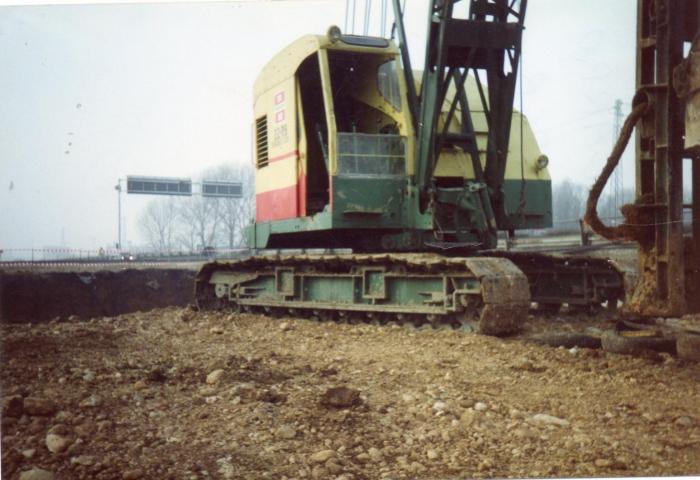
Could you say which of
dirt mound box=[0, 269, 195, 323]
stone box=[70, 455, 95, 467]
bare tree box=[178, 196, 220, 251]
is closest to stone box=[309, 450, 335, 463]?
stone box=[70, 455, 95, 467]

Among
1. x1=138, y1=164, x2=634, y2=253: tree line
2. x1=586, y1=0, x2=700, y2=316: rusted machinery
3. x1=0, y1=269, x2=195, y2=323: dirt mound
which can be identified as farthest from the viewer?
x1=0, y1=269, x2=195, y2=323: dirt mound

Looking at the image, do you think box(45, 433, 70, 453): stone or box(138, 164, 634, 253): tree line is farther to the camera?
box(138, 164, 634, 253): tree line

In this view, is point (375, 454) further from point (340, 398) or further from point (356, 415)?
point (340, 398)

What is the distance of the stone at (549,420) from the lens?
440cm

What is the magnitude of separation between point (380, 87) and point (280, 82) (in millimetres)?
1323

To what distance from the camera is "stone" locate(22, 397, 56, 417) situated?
4.66m

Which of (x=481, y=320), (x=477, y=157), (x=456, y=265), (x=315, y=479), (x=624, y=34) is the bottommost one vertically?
(x=315, y=479)

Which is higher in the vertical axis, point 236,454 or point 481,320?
point 481,320

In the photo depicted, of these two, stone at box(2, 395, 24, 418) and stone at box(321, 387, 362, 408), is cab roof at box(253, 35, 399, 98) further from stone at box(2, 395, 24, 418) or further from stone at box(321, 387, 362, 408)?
stone at box(2, 395, 24, 418)

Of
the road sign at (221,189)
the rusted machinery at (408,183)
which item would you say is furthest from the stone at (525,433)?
the road sign at (221,189)

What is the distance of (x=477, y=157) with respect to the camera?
26.7ft

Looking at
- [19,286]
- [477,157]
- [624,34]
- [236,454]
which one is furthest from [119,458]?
[19,286]

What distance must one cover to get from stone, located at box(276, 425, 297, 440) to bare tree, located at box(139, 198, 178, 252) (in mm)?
2951

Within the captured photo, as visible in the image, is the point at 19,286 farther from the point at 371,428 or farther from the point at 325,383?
the point at 371,428
